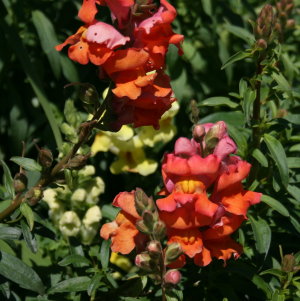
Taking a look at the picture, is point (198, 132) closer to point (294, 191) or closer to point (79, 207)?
point (294, 191)

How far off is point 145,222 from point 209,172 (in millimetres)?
173

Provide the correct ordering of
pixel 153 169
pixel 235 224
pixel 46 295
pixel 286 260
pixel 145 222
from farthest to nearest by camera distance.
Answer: pixel 153 169
pixel 46 295
pixel 286 260
pixel 235 224
pixel 145 222

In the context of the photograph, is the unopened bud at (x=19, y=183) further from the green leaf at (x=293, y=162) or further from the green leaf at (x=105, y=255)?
the green leaf at (x=293, y=162)

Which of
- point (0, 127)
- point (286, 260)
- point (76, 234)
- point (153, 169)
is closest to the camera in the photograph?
point (286, 260)

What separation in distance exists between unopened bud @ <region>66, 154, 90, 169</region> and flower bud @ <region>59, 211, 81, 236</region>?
436 millimetres

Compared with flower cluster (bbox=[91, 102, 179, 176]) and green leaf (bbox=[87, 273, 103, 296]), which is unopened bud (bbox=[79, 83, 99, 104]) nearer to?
green leaf (bbox=[87, 273, 103, 296])

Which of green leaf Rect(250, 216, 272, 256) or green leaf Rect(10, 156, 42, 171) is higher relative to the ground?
green leaf Rect(10, 156, 42, 171)

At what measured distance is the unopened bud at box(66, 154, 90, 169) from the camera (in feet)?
4.67

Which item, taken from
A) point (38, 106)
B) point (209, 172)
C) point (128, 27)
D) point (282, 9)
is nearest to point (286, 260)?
point (209, 172)

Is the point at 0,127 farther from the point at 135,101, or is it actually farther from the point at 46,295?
the point at 135,101

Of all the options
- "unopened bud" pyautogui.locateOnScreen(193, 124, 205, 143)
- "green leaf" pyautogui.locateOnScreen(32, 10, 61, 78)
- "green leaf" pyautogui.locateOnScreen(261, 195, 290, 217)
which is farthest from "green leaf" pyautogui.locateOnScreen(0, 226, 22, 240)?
"green leaf" pyautogui.locateOnScreen(32, 10, 61, 78)

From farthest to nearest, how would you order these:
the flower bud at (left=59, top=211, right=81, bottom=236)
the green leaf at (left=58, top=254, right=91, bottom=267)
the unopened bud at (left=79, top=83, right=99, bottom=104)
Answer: the flower bud at (left=59, top=211, right=81, bottom=236) → the green leaf at (left=58, top=254, right=91, bottom=267) → the unopened bud at (left=79, top=83, right=99, bottom=104)

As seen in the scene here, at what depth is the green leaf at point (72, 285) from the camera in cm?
158

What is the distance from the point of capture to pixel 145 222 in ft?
4.18
